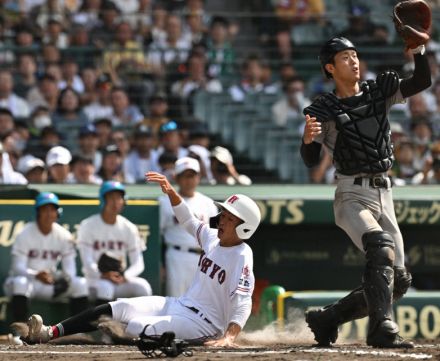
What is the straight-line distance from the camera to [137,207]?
411 inches

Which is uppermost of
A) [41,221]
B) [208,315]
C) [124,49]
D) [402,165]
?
[124,49]

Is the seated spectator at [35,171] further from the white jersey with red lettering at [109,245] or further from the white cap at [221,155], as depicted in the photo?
the white cap at [221,155]

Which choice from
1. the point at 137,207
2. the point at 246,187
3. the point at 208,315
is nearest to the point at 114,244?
the point at 137,207

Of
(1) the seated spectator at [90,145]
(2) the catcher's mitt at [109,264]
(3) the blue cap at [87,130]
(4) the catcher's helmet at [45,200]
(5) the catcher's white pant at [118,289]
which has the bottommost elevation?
(5) the catcher's white pant at [118,289]

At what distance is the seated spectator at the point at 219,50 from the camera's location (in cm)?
1400

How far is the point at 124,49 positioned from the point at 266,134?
2023 millimetres

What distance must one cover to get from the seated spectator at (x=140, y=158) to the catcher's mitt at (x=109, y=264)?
2.53m

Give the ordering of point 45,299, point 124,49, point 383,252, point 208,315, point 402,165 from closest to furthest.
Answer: point 383,252 < point 208,315 < point 45,299 < point 402,165 < point 124,49

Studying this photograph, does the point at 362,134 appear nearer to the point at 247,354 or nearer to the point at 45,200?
the point at 247,354

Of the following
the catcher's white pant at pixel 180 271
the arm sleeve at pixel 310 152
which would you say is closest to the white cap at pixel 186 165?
the catcher's white pant at pixel 180 271

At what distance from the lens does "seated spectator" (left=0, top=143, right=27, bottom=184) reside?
1105cm

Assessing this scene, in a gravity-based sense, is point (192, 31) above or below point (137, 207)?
above

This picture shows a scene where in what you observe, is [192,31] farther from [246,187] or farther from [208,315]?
[208,315]

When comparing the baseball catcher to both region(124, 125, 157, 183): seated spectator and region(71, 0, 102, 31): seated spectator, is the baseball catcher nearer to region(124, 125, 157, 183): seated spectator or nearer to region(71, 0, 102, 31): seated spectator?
region(124, 125, 157, 183): seated spectator
